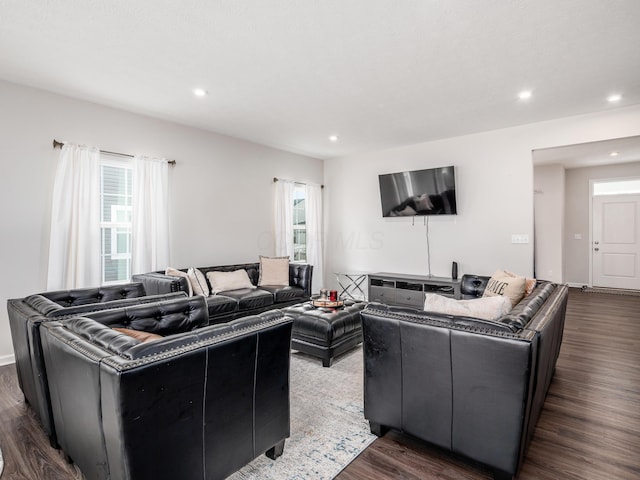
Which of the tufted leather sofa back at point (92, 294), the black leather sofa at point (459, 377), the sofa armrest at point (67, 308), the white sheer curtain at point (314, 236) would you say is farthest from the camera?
the white sheer curtain at point (314, 236)

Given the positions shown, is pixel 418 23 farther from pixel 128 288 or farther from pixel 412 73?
pixel 128 288

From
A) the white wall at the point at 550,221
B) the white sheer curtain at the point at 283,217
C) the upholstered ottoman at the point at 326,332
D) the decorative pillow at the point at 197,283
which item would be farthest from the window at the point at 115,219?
the white wall at the point at 550,221

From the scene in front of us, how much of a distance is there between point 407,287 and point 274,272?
2.11m

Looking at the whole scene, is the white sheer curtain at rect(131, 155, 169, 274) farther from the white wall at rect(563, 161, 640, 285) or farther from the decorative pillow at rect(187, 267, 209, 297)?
the white wall at rect(563, 161, 640, 285)

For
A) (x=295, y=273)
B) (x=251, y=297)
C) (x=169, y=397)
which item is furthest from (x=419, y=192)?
(x=169, y=397)

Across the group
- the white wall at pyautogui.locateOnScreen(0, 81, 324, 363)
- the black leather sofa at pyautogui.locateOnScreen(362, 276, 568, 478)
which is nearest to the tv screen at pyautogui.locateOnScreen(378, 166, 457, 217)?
the white wall at pyautogui.locateOnScreen(0, 81, 324, 363)

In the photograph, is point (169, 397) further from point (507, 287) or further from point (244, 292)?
point (244, 292)

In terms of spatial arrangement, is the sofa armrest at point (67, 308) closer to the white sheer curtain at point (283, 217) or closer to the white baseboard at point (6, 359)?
the white baseboard at point (6, 359)

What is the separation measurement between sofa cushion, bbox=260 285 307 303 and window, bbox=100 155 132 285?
5.87ft

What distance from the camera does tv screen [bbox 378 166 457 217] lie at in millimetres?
5297

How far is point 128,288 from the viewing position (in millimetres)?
3043

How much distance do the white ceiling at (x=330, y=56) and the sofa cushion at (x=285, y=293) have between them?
7.51 feet

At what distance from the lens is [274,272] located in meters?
5.19

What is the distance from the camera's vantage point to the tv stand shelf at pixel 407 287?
5098 mm
